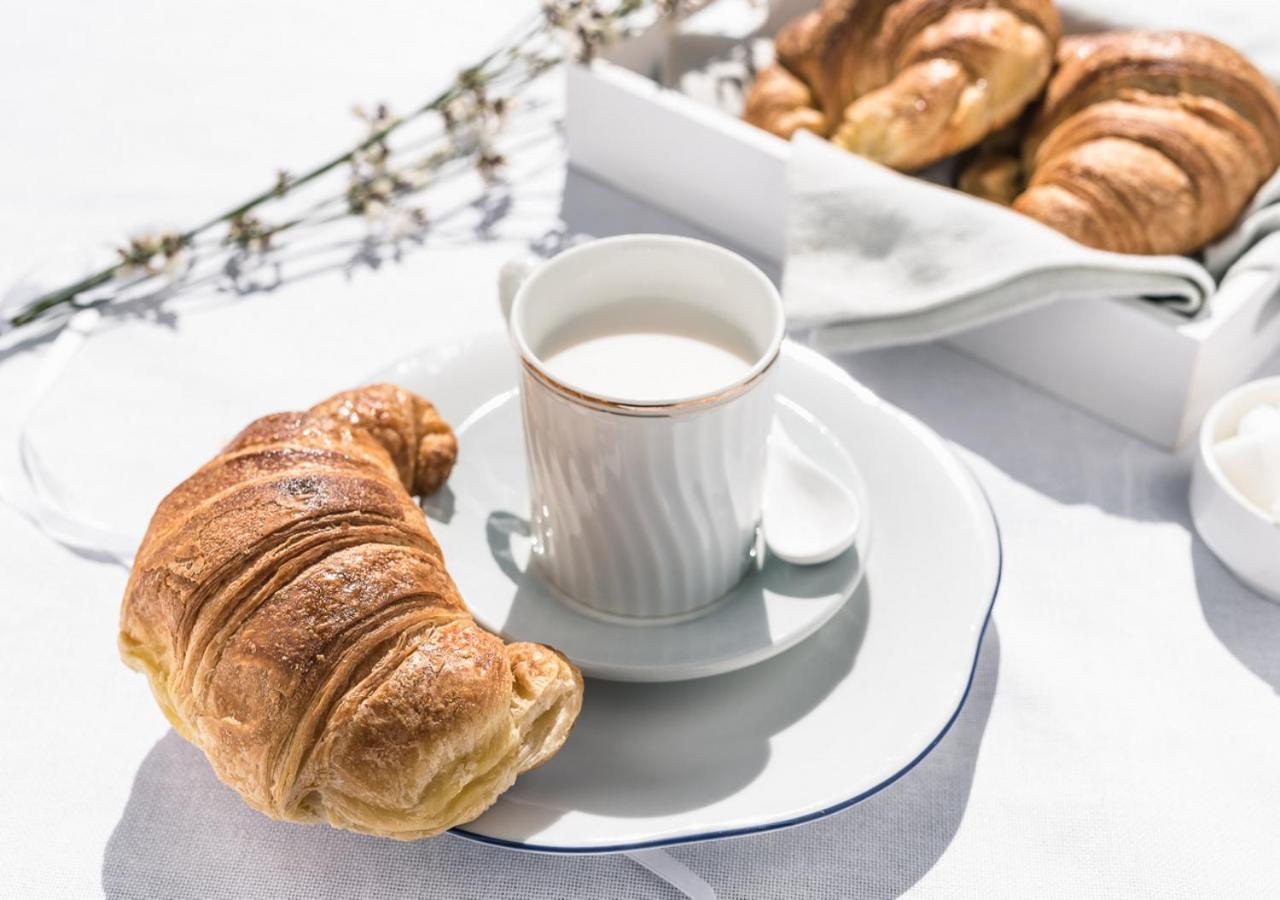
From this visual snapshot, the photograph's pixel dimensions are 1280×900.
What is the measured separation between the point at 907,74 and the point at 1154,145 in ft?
0.92

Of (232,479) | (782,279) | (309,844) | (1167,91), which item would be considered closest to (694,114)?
(782,279)

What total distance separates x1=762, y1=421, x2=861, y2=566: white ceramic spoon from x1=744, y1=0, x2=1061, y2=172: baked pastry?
53 centimetres

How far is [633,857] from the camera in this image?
34.0 inches

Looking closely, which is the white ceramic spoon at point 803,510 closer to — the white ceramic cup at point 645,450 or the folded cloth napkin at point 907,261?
the white ceramic cup at point 645,450

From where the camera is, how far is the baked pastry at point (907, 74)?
4.50 ft

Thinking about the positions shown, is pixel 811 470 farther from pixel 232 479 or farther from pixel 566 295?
pixel 232 479

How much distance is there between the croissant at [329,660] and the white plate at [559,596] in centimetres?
7

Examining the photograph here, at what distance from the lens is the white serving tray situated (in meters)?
1.17

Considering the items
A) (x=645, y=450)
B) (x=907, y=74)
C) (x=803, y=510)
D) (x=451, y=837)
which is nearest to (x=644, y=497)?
(x=645, y=450)

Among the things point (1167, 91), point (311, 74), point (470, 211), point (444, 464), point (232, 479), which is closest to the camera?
point (232, 479)

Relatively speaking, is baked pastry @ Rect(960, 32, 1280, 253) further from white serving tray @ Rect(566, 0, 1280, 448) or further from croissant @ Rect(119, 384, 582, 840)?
croissant @ Rect(119, 384, 582, 840)

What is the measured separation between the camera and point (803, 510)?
97 centimetres

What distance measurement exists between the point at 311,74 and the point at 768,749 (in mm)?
1273

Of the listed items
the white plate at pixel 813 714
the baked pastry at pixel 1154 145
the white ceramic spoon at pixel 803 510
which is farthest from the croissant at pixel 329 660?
the baked pastry at pixel 1154 145
